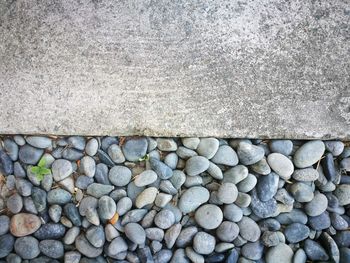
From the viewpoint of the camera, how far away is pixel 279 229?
5.07 feet

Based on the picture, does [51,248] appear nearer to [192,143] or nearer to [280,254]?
[192,143]

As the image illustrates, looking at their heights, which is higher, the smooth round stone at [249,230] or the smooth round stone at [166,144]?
the smooth round stone at [166,144]

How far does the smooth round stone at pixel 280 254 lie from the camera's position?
1.51m

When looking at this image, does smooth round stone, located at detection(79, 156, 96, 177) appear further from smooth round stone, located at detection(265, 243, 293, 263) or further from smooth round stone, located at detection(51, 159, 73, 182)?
smooth round stone, located at detection(265, 243, 293, 263)

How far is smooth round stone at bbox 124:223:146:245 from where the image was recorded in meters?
1.46

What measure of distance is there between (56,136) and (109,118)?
0.73 feet

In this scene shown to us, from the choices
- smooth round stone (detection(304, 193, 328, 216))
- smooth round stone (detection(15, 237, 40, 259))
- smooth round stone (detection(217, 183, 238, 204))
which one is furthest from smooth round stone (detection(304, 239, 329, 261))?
smooth round stone (detection(15, 237, 40, 259))

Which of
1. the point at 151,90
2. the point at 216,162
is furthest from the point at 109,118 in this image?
the point at 216,162

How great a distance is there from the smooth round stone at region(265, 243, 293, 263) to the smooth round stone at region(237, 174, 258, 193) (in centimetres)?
25

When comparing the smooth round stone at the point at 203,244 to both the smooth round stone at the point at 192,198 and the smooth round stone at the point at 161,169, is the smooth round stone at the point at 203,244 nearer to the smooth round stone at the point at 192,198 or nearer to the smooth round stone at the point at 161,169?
the smooth round stone at the point at 192,198

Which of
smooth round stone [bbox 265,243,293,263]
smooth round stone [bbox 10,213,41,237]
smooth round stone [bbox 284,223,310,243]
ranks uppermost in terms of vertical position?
smooth round stone [bbox 284,223,310,243]

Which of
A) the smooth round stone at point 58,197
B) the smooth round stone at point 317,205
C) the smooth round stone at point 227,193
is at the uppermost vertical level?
the smooth round stone at point 227,193

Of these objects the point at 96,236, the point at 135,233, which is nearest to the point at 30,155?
the point at 96,236

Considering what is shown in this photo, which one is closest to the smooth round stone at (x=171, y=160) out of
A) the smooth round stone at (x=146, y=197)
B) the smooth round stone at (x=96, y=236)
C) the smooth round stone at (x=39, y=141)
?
the smooth round stone at (x=146, y=197)
